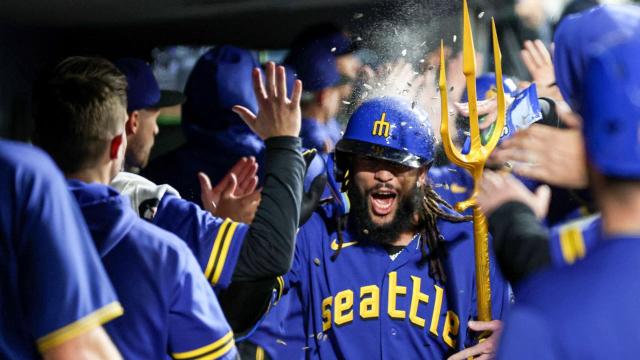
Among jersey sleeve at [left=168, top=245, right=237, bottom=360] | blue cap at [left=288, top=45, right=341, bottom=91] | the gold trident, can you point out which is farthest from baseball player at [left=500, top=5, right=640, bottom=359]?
blue cap at [left=288, top=45, right=341, bottom=91]

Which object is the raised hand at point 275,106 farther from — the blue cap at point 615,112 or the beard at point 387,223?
the blue cap at point 615,112

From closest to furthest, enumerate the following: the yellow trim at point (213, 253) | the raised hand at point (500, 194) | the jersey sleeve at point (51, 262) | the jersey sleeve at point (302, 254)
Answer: the jersey sleeve at point (51, 262), the raised hand at point (500, 194), the yellow trim at point (213, 253), the jersey sleeve at point (302, 254)

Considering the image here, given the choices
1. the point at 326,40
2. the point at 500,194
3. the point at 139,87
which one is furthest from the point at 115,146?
the point at 326,40

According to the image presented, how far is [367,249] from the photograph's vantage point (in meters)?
1.82

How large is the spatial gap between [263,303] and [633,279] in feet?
3.10

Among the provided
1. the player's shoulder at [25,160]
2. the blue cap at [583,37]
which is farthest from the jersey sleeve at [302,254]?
the blue cap at [583,37]

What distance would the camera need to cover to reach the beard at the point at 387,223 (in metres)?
1.83

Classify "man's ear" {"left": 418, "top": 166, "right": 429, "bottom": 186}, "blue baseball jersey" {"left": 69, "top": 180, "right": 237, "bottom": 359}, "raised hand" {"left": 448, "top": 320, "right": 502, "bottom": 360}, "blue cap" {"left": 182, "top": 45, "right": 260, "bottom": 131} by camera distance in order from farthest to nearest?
"blue cap" {"left": 182, "top": 45, "right": 260, "bottom": 131} < "man's ear" {"left": 418, "top": 166, "right": 429, "bottom": 186} < "raised hand" {"left": 448, "top": 320, "right": 502, "bottom": 360} < "blue baseball jersey" {"left": 69, "top": 180, "right": 237, "bottom": 359}

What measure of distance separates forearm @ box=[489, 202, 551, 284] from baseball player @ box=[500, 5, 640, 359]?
0.28 m

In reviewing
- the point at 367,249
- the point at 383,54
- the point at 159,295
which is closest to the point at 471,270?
the point at 367,249

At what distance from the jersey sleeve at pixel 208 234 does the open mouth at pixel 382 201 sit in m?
0.46

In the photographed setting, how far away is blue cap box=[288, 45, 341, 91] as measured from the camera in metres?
2.10

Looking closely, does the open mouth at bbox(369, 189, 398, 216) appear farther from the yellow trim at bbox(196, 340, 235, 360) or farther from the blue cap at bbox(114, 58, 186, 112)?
the yellow trim at bbox(196, 340, 235, 360)

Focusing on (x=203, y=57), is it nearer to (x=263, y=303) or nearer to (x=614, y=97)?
(x=263, y=303)
